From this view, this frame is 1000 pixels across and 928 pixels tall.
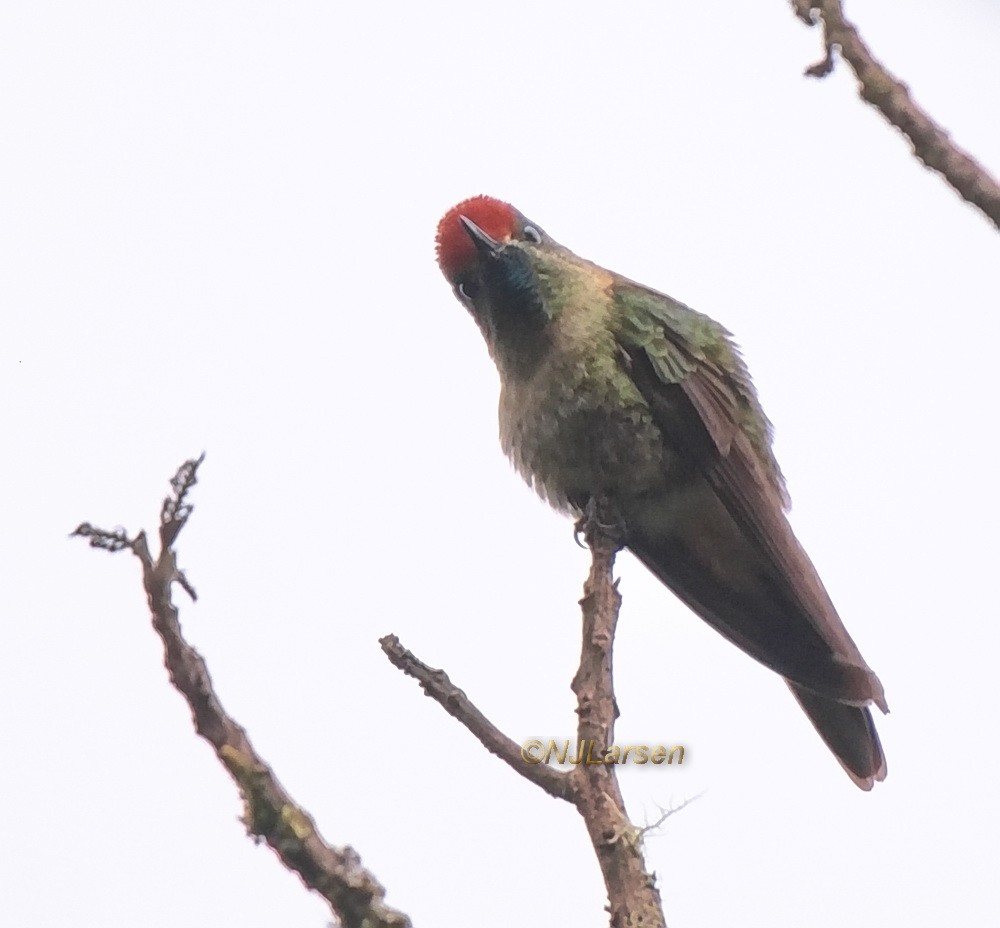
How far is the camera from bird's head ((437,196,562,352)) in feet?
17.0

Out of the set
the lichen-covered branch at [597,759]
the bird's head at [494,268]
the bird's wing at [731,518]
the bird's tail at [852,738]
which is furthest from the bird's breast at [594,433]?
the lichen-covered branch at [597,759]

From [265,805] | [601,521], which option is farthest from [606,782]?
[601,521]

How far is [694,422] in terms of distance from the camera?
16.5 feet

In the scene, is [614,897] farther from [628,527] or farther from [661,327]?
[661,327]

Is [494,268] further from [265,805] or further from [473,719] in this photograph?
[265,805]

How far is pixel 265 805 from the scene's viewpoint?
1.91 meters

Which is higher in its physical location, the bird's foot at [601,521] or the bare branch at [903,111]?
the bird's foot at [601,521]

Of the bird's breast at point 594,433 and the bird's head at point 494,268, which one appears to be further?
the bird's head at point 494,268

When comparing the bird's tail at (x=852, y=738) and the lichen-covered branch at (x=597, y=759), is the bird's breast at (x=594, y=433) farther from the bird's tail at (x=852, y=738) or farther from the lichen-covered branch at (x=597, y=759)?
the lichen-covered branch at (x=597, y=759)

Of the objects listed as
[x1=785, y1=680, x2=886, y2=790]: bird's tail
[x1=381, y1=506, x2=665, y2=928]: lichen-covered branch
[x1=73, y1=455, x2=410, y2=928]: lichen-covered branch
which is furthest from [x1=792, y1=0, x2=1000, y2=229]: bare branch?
[x1=785, y1=680, x2=886, y2=790]: bird's tail

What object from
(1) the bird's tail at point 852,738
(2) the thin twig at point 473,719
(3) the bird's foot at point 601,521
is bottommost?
(1) the bird's tail at point 852,738

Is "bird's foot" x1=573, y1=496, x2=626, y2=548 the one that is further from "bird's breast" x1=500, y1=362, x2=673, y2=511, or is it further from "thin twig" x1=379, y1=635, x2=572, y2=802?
"thin twig" x1=379, y1=635, x2=572, y2=802

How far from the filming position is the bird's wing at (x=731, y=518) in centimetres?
496

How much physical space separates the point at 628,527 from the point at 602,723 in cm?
204
